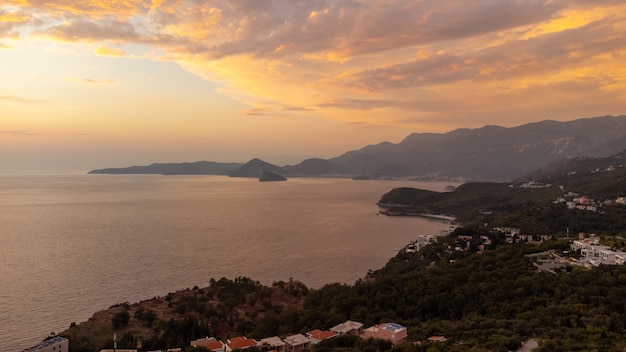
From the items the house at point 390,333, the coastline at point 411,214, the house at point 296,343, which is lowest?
the coastline at point 411,214

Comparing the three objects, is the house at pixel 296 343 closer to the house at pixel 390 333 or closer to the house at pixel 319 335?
the house at pixel 319 335

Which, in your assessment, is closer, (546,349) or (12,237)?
(546,349)

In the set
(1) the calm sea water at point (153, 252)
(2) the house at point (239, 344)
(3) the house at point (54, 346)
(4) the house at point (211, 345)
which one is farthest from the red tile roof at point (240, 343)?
(1) the calm sea water at point (153, 252)

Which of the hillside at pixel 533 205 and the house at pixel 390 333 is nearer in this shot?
the house at pixel 390 333

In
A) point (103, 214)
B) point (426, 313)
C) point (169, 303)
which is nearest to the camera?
point (426, 313)

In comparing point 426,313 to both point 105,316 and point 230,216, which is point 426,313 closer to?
point 105,316

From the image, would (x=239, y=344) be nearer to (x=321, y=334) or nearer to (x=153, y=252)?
(x=321, y=334)

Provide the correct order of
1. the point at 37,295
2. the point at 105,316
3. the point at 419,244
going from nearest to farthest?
1. the point at 105,316
2. the point at 37,295
3. the point at 419,244

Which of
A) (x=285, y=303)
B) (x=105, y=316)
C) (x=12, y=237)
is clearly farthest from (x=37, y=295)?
(x=12, y=237)
